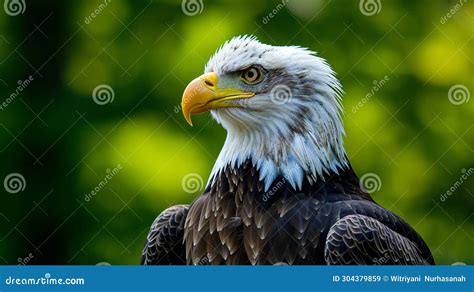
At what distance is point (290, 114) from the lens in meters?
5.63

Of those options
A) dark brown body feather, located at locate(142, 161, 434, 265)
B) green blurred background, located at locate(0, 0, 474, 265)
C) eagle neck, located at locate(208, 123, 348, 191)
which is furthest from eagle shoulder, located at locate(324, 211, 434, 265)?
green blurred background, located at locate(0, 0, 474, 265)

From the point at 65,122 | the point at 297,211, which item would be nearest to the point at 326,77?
the point at 297,211

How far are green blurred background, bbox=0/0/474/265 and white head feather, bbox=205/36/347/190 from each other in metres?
2.53

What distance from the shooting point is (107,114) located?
8.71 m

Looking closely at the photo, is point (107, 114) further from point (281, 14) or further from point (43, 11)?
point (281, 14)

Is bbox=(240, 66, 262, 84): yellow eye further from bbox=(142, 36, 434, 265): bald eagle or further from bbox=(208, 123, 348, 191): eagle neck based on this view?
bbox=(208, 123, 348, 191): eagle neck

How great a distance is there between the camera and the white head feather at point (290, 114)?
18.4 ft

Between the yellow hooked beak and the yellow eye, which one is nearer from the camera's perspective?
the yellow hooked beak

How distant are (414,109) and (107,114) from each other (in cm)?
275

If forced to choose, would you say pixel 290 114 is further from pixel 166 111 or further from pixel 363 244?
pixel 166 111

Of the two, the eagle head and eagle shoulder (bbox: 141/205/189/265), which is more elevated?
the eagle head

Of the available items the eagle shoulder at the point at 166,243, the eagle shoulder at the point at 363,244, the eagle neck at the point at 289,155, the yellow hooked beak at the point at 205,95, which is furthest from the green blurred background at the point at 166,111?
the eagle shoulder at the point at 363,244

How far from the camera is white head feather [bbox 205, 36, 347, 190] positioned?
5.61 meters

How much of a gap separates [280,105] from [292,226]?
723 millimetres
